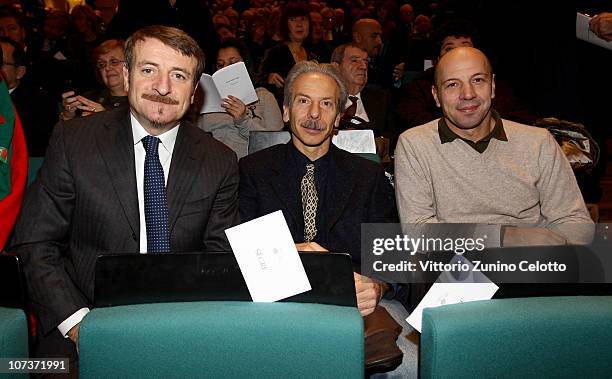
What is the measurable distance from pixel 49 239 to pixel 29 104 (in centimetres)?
250

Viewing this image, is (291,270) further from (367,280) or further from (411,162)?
(411,162)

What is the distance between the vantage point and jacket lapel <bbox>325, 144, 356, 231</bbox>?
8.13 ft

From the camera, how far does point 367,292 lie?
208 centimetres

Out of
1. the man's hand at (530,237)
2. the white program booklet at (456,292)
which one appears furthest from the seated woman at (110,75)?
the white program booklet at (456,292)

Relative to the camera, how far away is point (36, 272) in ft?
6.43

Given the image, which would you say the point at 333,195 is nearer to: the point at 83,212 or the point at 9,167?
the point at 83,212

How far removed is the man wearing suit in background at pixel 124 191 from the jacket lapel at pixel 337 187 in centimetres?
47

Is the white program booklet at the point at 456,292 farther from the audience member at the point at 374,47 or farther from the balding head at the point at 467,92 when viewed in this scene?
the audience member at the point at 374,47

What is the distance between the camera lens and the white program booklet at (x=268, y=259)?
140 cm

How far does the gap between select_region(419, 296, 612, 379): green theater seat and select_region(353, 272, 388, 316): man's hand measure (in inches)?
31.8

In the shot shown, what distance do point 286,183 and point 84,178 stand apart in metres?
0.85

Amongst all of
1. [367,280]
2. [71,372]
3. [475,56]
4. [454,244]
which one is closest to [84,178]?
[71,372]

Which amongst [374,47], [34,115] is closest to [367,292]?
[34,115]

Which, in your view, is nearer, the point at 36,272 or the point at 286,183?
the point at 36,272
